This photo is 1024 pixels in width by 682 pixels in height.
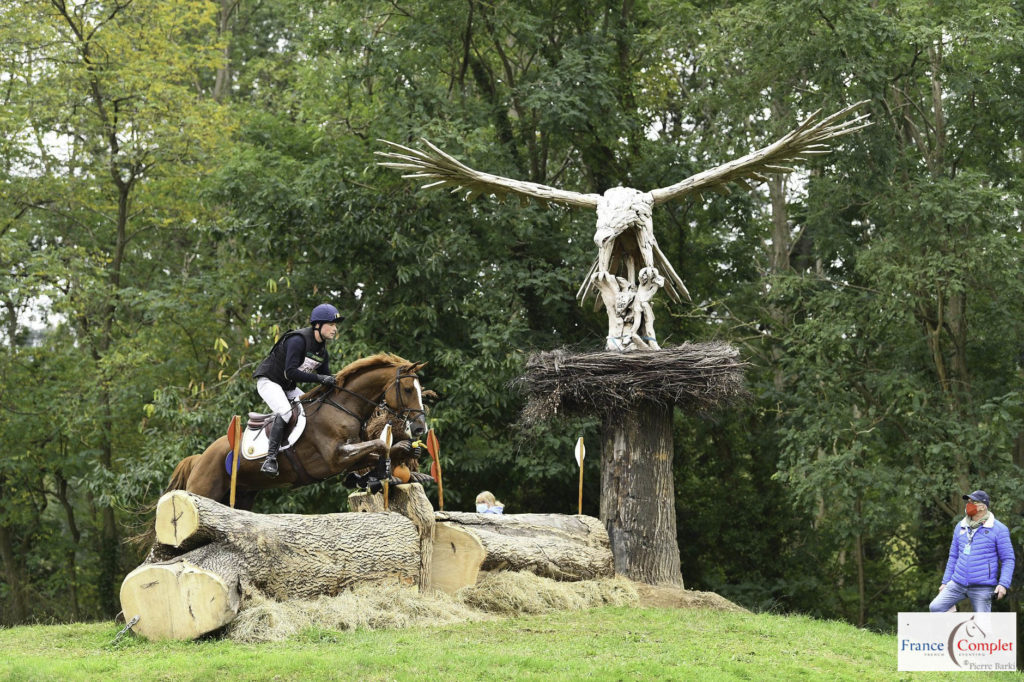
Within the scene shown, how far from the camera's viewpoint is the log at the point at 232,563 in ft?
29.4

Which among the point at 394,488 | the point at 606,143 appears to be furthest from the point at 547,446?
the point at 394,488

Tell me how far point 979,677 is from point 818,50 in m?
11.5

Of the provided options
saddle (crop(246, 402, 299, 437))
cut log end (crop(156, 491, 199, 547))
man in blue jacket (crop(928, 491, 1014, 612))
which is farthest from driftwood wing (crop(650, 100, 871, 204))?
cut log end (crop(156, 491, 199, 547))

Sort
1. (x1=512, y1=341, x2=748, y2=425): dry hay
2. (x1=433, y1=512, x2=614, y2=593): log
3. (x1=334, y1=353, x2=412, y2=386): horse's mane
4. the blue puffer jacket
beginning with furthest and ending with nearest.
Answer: (x1=512, y1=341, x2=748, y2=425): dry hay
(x1=433, y1=512, x2=614, y2=593): log
(x1=334, y1=353, x2=412, y2=386): horse's mane
the blue puffer jacket

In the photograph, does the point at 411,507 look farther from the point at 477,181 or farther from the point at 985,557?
the point at 985,557

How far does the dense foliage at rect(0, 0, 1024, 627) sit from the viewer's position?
17406 millimetres

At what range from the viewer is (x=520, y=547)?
38.0 ft

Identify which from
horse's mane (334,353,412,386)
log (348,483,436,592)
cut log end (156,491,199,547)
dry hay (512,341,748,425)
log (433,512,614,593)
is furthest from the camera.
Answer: dry hay (512,341,748,425)

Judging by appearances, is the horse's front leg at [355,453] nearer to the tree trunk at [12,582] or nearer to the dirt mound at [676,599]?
the dirt mound at [676,599]

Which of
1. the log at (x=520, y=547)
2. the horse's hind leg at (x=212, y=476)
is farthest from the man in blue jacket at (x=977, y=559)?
the horse's hind leg at (x=212, y=476)

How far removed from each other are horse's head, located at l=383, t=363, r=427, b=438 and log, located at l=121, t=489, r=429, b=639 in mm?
979

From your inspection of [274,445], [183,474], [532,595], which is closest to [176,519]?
[274,445]

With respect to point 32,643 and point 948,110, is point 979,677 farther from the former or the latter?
point 948,110
